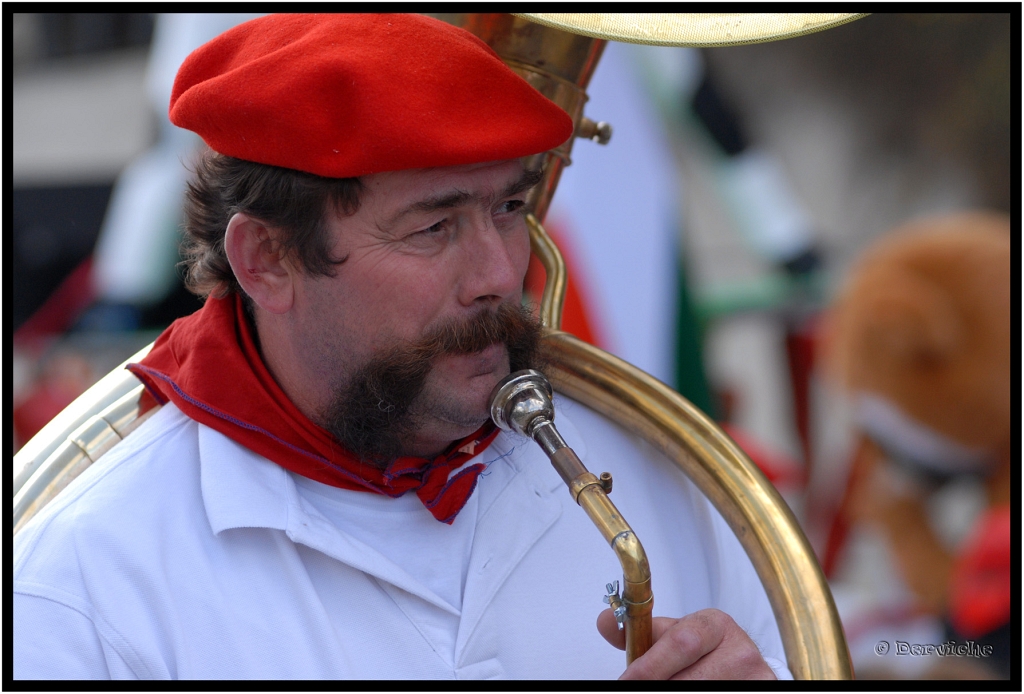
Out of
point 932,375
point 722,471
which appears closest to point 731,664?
point 722,471

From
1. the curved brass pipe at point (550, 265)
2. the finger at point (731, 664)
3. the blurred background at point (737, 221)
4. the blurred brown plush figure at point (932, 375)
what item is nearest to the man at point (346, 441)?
the finger at point (731, 664)

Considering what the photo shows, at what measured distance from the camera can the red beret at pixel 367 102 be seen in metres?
1.31

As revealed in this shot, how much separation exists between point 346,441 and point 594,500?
1.34 ft

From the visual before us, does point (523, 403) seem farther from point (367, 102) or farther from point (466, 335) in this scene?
point (367, 102)

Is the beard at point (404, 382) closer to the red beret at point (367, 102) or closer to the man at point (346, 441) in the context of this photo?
the man at point (346, 441)

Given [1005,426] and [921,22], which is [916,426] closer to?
[1005,426]

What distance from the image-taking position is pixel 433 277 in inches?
54.6

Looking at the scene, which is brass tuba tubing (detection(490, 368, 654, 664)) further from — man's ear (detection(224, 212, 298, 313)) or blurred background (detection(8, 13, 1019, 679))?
blurred background (detection(8, 13, 1019, 679))

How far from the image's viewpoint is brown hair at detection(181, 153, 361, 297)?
1.41 m

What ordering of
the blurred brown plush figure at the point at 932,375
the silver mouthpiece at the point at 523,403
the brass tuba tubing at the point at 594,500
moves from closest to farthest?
the brass tuba tubing at the point at 594,500 < the silver mouthpiece at the point at 523,403 < the blurred brown plush figure at the point at 932,375

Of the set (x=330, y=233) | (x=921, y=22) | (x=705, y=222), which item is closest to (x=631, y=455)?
(x=330, y=233)

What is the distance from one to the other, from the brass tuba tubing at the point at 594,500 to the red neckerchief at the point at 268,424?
0.19 metres

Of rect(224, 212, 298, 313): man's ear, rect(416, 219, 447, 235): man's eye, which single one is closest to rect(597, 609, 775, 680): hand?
rect(416, 219, 447, 235): man's eye

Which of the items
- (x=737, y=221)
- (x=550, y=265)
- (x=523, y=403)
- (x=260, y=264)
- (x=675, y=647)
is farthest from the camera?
(x=737, y=221)
